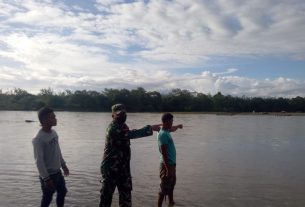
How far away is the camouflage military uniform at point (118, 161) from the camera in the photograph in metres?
6.34

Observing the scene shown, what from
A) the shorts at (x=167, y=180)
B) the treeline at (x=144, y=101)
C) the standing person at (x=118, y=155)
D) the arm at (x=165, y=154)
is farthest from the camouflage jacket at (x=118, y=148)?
the treeline at (x=144, y=101)

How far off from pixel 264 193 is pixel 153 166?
5174mm

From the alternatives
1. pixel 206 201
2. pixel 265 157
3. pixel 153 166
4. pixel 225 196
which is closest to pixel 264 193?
pixel 225 196

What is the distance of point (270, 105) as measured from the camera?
444 feet

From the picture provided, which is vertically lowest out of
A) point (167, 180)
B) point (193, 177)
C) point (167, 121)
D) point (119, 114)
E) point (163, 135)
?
point (193, 177)

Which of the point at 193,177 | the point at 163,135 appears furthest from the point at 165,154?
the point at 193,177

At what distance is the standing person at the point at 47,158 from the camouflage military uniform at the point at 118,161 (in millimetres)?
802

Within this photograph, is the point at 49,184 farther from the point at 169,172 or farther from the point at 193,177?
the point at 193,177

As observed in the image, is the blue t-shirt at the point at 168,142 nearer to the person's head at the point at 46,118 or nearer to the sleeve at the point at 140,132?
the sleeve at the point at 140,132

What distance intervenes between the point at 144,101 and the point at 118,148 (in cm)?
11844

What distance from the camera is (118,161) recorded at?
6398mm

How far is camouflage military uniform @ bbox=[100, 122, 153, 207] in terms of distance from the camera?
20.8 ft

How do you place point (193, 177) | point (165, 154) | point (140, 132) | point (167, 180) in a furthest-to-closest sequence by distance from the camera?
1. point (193, 177)
2. point (167, 180)
3. point (165, 154)
4. point (140, 132)

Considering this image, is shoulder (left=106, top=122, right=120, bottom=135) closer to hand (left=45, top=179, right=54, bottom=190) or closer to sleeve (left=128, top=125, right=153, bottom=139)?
sleeve (left=128, top=125, right=153, bottom=139)
